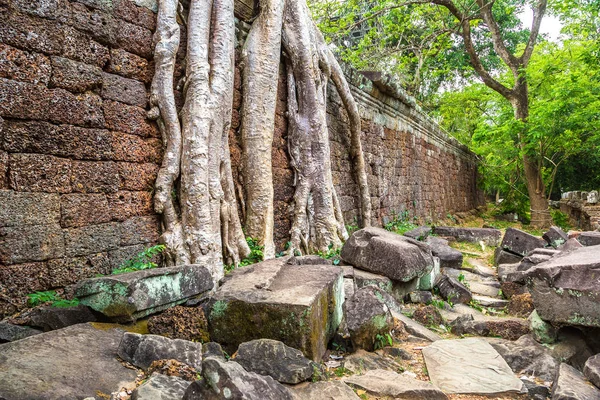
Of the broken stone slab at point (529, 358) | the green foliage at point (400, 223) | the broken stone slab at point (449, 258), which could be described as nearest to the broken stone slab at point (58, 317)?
the broken stone slab at point (529, 358)

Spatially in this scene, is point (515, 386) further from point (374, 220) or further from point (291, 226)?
point (374, 220)

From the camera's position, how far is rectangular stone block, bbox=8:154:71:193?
2721 millimetres

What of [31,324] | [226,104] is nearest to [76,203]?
[31,324]

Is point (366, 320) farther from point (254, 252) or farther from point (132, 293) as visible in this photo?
point (254, 252)

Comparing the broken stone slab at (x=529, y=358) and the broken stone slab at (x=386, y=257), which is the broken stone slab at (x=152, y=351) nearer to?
the broken stone slab at (x=529, y=358)

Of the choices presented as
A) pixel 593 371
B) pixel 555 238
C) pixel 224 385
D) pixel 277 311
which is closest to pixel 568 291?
pixel 593 371

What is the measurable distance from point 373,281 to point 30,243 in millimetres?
2760

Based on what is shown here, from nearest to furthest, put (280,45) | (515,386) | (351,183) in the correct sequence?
(515,386)
(280,45)
(351,183)

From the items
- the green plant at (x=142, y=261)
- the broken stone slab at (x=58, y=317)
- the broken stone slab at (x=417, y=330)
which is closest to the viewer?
the broken stone slab at (x=58, y=317)

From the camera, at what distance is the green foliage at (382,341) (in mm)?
2779

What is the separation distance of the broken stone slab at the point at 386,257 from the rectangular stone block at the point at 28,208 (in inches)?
107

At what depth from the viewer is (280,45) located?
195 inches

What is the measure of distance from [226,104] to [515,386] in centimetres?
318

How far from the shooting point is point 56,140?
9.63 ft
